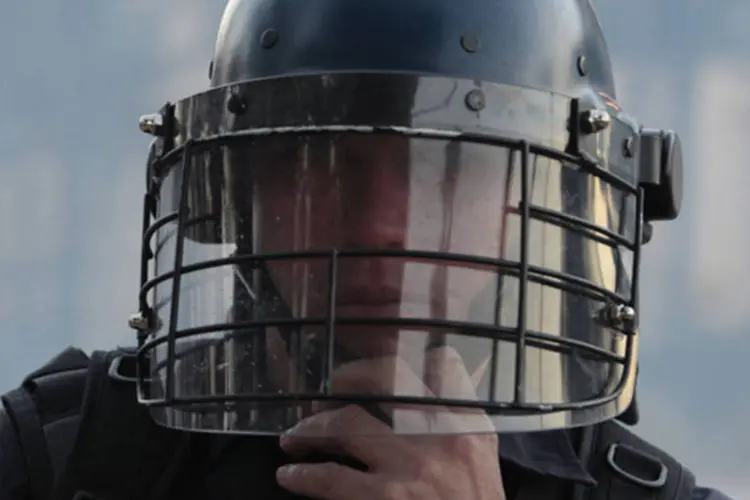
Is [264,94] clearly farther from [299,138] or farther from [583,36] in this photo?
[583,36]

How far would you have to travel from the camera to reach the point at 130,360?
136cm

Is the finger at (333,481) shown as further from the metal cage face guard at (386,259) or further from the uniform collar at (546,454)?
the uniform collar at (546,454)

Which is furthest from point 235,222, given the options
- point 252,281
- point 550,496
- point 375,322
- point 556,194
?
point 550,496

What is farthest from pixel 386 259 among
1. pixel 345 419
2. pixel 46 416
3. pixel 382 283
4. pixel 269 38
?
pixel 46 416

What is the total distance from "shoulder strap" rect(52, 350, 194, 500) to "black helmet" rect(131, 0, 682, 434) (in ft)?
0.24

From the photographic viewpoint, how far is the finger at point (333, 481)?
116 centimetres

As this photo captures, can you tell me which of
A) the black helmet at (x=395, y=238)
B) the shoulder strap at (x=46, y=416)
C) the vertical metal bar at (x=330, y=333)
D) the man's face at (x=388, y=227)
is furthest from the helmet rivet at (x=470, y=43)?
the shoulder strap at (x=46, y=416)

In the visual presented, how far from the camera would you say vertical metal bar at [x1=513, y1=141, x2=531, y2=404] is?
1099 millimetres

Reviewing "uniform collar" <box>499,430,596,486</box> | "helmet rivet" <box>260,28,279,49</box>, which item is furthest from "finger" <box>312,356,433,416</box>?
"helmet rivet" <box>260,28,279,49</box>

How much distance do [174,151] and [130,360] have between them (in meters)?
0.25

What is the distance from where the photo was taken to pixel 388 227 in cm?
114

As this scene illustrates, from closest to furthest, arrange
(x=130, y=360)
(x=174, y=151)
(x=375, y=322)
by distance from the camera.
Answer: (x=375, y=322) < (x=174, y=151) < (x=130, y=360)

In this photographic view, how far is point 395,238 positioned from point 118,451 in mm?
343

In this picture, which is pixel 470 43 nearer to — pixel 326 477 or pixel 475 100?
pixel 475 100
